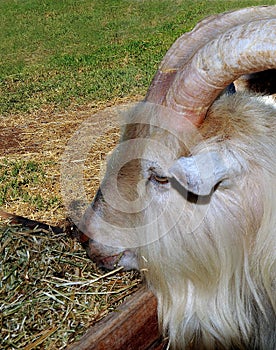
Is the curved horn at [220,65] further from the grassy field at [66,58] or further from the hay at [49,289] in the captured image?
the grassy field at [66,58]

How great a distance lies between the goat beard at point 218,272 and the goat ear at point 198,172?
0.27 metres

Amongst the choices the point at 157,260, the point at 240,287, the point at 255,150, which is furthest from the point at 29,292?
the point at 255,150

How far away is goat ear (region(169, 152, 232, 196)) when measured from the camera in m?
3.00

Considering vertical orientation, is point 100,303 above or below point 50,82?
above

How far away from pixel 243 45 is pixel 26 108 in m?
6.31

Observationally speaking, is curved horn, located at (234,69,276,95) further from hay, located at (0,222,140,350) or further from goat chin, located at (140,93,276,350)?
hay, located at (0,222,140,350)

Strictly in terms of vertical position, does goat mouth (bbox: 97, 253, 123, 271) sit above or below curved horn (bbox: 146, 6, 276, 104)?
below

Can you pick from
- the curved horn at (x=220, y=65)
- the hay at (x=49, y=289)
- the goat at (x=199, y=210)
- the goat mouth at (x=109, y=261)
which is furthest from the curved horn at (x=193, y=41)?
the hay at (x=49, y=289)

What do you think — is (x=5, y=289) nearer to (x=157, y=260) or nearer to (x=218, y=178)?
(x=157, y=260)

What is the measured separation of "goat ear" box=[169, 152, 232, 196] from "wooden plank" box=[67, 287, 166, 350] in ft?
2.20

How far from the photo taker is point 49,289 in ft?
11.2

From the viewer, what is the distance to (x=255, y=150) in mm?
3275

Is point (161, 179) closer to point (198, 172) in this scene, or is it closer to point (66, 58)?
point (198, 172)

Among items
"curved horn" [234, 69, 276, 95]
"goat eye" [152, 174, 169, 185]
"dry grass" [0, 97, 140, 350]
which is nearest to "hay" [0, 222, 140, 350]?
"dry grass" [0, 97, 140, 350]
